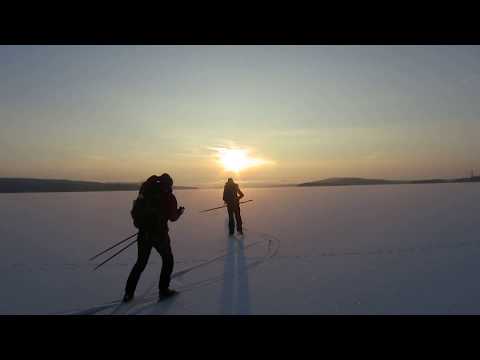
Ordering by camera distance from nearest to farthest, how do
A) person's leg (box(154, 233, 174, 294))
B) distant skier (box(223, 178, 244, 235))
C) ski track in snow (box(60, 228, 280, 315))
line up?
ski track in snow (box(60, 228, 280, 315)) → person's leg (box(154, 233, 174, 294)) → distant skier (box(223, 178, 244, 235))

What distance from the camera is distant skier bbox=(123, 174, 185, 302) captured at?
351 cm

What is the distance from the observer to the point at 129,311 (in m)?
3.28

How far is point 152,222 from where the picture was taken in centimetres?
353

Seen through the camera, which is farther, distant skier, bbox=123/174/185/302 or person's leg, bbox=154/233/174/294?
person's leg, bbox=154/233/174/294

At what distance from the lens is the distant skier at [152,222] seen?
3508 mm

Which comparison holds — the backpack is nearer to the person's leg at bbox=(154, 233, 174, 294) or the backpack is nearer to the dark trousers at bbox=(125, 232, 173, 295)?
the dark trousers at bbox=(125, 232, 173, 295)

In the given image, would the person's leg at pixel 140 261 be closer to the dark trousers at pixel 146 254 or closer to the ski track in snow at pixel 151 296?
the dark trousers at pixel 146 254

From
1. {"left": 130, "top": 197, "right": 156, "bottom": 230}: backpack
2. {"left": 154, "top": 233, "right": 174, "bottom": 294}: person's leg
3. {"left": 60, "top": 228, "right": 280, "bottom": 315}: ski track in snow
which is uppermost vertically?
{"left": 130, "top": 197, "right": 156, "bottom": 230}: backpack

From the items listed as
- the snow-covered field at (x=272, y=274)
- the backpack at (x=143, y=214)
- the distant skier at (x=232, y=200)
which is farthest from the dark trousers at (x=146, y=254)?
the distant skier at (x=232, y=200)

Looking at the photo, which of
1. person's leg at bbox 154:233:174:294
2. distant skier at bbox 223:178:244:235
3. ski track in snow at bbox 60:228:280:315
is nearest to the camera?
ski track in snow at bbox 60:228:280:315

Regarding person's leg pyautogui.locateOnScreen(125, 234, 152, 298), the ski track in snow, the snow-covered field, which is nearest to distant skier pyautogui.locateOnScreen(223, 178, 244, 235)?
the snow-covered field

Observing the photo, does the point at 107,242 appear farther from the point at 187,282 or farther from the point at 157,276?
the point at 187,282

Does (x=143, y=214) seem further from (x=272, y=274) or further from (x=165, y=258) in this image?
(x=272, y=274)
